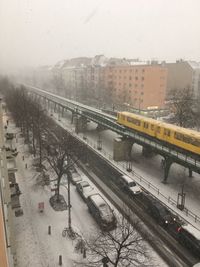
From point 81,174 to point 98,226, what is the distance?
8878 mm

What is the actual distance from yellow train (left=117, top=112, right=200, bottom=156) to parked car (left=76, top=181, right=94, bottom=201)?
31.2 feet

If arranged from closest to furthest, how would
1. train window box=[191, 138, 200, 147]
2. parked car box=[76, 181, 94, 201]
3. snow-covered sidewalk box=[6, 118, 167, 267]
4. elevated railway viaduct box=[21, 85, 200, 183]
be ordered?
snow-covered sidewalk box=[6, 118, 167, 267]
parked car box=[76, 181, 94, 201]
elevated railway viaduct box=[21, 85, 200, 183]
train window box=[191, 138, 200, 147]

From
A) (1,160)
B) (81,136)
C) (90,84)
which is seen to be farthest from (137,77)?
(1,160)

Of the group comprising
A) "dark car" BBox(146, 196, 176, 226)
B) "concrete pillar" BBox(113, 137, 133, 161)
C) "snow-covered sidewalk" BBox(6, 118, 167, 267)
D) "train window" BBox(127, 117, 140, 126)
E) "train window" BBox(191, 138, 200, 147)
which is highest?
"train window" BBox(127, 117, 140, 126)

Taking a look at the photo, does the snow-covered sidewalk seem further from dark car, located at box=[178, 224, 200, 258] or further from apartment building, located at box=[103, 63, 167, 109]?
apartment building, located at box=[103, 63, 167, 109]

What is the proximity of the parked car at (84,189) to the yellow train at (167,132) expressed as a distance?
31.2 ft

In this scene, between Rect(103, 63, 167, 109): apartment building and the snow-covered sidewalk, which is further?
Rect(103, 63, 167, 109): apartment building

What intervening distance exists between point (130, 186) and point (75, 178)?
5.07 meters

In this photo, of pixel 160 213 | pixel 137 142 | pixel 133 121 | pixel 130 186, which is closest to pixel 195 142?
pixel 137 142

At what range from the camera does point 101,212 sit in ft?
57.3

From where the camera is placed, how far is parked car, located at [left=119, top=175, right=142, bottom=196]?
70.3 ft

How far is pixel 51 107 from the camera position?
65.2 m

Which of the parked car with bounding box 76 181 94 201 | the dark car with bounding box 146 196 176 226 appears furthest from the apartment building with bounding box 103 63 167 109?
the dark car with bounding box 146 196 176 226

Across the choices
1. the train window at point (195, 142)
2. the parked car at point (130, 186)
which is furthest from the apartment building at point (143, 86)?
the parked car at point (130, 186)
